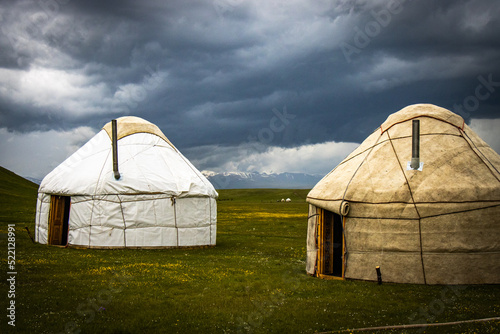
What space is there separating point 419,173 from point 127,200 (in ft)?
34.8

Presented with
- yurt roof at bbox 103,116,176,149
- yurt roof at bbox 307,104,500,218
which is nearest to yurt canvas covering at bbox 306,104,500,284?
yurt roof at bbox 307,104,500,218

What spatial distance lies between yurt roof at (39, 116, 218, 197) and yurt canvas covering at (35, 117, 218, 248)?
4 cm

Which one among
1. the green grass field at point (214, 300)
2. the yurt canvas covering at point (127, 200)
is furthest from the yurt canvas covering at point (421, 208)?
the yurt canvas covering at point (127, 200)

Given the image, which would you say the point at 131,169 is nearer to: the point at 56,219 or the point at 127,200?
the point at 127,200

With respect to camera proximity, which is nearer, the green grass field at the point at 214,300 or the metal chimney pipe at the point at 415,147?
the green grass field at the point at 214,300

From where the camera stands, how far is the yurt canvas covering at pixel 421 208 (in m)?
9.45

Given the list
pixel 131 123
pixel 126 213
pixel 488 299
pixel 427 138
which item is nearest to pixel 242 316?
pixel 488 299

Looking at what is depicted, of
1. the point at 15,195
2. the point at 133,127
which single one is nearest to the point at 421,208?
the point at 133,127

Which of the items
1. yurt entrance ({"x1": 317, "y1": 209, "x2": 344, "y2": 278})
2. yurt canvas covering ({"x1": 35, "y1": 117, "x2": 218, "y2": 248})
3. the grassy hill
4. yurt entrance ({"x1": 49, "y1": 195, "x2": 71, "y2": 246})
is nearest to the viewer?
yurt entrance ({"x1": 317, "y1": 209, "x2": 344, "y2": 278})

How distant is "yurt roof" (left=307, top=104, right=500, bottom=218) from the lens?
31.5ft

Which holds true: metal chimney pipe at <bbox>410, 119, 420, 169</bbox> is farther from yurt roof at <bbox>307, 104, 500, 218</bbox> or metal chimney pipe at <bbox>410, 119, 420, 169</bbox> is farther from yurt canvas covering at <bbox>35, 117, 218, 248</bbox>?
yurt canvas covering at <bbox>35, 117, 218, 248</bbox>

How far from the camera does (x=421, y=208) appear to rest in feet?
31.6

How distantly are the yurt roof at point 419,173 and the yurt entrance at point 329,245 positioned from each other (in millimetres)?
853

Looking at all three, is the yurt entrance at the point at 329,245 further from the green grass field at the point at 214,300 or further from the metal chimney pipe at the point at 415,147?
the metal chimney pipe at the point at 415,147
